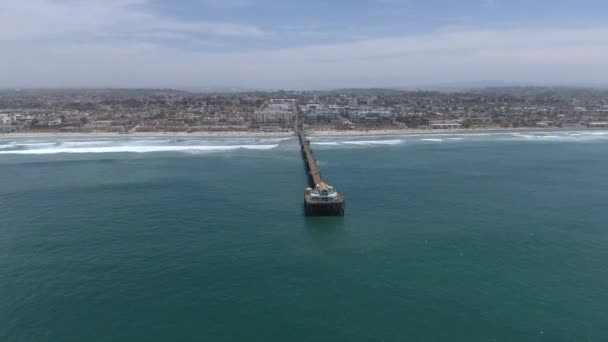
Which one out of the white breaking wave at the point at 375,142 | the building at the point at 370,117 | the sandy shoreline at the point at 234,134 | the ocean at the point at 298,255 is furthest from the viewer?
the building at the point at 370,117

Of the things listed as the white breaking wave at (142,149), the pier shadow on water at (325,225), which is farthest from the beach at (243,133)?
the pier shadow on water at (325,225)

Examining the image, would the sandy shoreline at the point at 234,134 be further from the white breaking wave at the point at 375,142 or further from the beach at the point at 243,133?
the white breaking wave at the point at 375,142

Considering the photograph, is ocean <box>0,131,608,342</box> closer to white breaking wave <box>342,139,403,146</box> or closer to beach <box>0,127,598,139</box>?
white breaking wave <box>342,139,403,146</box>

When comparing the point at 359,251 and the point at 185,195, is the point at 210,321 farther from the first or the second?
the point at 185,195

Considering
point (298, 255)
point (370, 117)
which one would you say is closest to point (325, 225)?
point (298, 255)

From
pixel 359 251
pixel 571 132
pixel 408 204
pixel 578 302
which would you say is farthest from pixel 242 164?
pixel 571 132

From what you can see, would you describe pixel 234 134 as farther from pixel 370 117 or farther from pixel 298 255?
pixel 298 255

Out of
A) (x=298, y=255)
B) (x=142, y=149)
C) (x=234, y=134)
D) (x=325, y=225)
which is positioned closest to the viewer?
(x=298, y=255)

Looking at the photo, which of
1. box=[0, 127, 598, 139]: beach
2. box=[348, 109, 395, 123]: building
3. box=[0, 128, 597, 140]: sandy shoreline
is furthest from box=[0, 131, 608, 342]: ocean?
box=[348, 109, 395, 123]: building

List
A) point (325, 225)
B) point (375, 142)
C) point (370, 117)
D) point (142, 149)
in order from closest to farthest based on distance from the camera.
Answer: point (325, 225)
point (142, 149)
point (375, 142)
point (370, 117)
